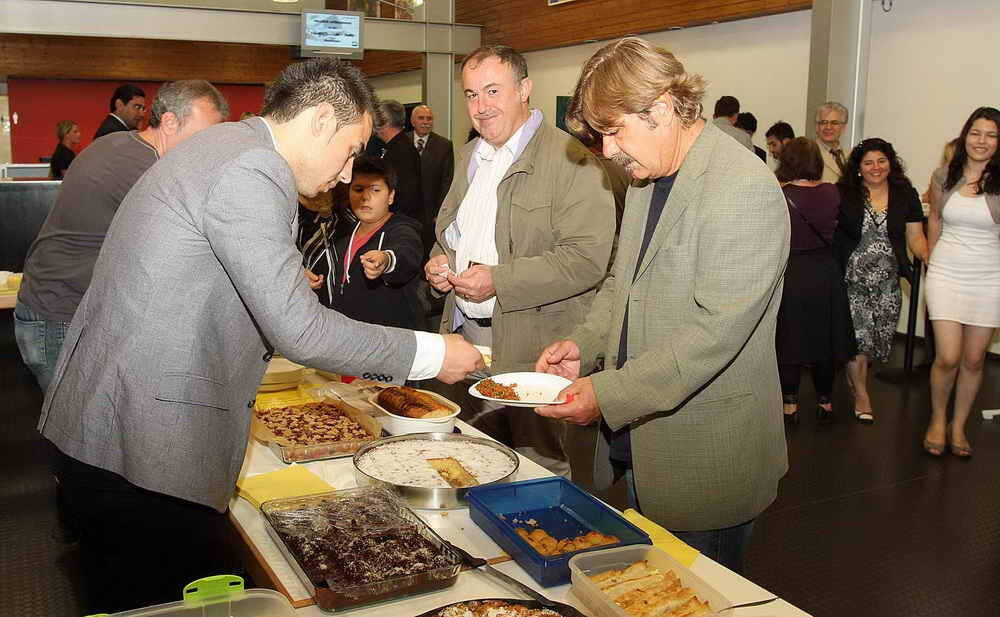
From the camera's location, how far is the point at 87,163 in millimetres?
3125

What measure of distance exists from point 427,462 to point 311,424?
459mm

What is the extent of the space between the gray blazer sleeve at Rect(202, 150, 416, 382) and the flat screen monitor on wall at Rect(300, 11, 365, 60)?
8.03 meters

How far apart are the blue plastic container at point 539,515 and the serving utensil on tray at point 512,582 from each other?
0.05 meters

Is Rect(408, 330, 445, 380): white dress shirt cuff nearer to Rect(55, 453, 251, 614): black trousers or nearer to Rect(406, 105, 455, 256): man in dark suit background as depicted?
Rect(55, 453, 251, 614): black trousers

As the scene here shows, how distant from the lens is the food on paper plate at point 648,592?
4.46 feet

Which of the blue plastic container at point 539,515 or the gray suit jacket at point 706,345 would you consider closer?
the blue plastic container at point 539,515

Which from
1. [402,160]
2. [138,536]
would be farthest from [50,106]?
[138,536]

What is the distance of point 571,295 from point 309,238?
4.09 ft

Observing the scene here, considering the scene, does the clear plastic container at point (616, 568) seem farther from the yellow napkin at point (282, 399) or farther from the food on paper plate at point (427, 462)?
the yellow napkin at point (282, 399)

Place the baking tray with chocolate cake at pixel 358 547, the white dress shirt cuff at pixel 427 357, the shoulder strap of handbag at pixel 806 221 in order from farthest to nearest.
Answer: the shoulder strap of handbag at pixel 806 221 → the white dress shirt cuff at pixel 427 357 → the baking tray with chocolate cake at pixel 358 547

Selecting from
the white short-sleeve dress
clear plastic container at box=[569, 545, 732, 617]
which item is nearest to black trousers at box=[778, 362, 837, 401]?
the white short-sleeve dress

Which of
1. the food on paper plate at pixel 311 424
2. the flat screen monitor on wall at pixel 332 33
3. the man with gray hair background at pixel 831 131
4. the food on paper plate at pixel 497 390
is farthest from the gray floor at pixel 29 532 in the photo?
the flat screen monitor on wall at pixel 332 33

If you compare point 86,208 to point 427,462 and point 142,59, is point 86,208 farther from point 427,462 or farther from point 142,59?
point 142,59

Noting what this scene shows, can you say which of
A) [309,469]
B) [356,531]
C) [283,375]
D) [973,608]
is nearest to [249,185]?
[356,531]
